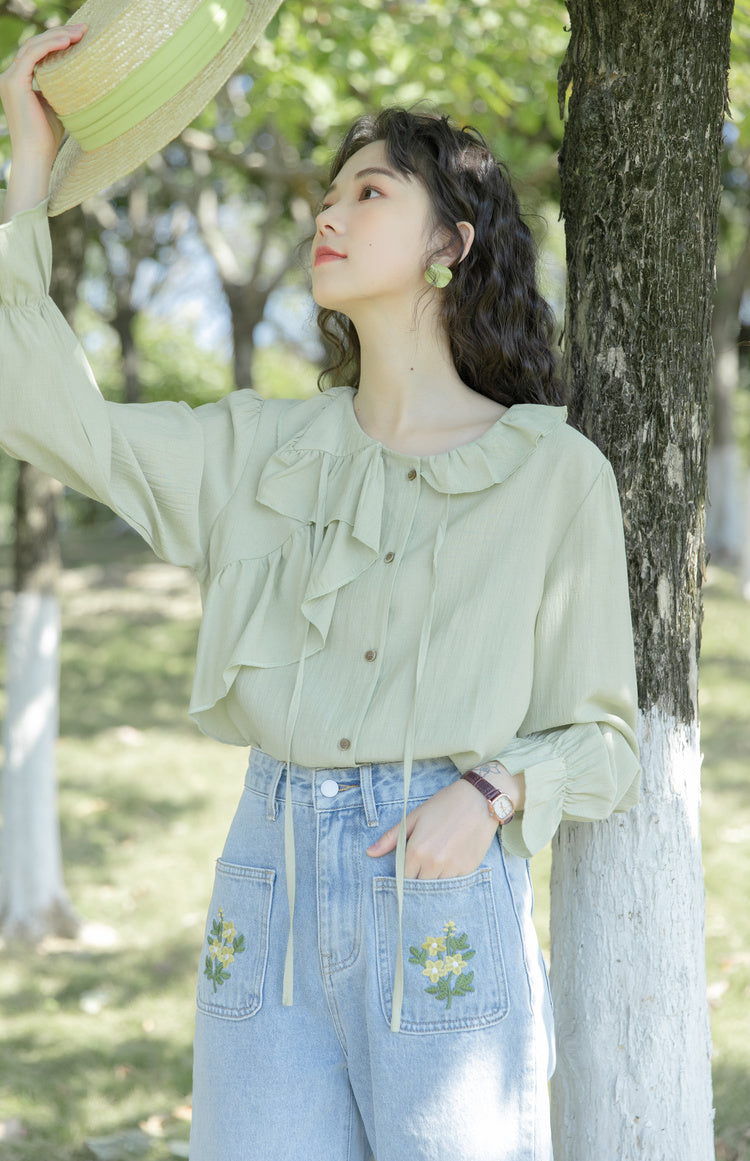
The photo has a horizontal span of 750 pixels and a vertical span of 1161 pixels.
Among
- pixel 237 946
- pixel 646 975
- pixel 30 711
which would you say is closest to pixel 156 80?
pixel 237 946

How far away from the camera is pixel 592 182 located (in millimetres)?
2092

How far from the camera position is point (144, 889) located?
532cm

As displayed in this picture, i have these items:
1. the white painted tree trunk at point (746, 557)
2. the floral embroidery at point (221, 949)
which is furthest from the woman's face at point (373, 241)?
the white painted tree trunk at point (746, 557)

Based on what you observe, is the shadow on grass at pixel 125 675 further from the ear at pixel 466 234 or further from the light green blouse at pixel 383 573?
the ear at pixel 466 234

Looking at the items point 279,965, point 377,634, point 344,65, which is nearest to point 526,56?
point 344,65

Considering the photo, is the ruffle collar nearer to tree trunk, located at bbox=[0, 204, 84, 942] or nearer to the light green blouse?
the light green blouse

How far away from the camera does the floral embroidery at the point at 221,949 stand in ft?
5.90

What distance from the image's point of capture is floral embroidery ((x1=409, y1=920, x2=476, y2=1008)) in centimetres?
168

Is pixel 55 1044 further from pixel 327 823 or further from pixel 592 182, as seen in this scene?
pixel 592 182

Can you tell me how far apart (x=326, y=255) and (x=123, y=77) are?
425 mm

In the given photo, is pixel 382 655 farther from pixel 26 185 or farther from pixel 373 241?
pixel 26 185

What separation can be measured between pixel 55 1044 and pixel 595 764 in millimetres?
2898

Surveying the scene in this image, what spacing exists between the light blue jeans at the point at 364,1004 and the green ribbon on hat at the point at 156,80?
109 centimetres

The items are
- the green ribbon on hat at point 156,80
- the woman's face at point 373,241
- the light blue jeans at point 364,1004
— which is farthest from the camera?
the woman's face at point 373,241
